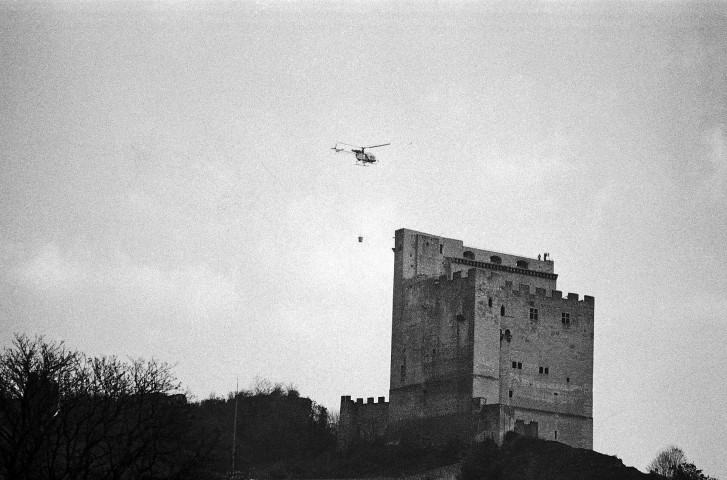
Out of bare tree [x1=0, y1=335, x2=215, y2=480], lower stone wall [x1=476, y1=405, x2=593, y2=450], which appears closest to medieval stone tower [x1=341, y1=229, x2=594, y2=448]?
lower stone wall [x1=476, y1=405, x2=593, y2=450]

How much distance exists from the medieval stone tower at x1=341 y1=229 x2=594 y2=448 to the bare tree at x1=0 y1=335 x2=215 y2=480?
25090 millimetres

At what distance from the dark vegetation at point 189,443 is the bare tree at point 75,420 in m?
0.09

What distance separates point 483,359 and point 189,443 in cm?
3463

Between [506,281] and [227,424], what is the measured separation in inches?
1020

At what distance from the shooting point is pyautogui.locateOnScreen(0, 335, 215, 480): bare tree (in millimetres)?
54781

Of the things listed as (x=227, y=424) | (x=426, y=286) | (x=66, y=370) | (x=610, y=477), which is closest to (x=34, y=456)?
(x=66, y=370)

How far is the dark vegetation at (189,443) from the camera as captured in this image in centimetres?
5678

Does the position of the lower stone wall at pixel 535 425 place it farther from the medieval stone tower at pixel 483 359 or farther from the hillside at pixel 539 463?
Result: the hillside at pixel 539 463

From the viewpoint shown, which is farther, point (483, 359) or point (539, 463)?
point (483, 359)

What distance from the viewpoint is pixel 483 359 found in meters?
97.0

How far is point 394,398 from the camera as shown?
103 m

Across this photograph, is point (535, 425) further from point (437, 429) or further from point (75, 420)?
point (75, 420)

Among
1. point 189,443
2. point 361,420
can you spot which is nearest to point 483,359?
point 361,420

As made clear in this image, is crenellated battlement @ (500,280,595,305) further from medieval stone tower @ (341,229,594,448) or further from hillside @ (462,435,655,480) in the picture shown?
hillside @ (462,435,655,480)
